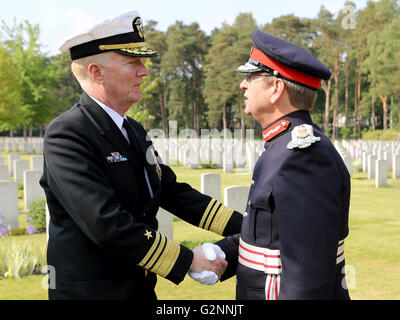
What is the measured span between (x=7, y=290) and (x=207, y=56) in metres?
54.4

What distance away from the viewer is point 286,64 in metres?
2.34

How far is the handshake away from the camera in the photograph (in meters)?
2.60

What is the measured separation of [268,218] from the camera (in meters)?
2.25

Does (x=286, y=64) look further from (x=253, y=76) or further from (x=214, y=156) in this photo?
(x=214, y=156)

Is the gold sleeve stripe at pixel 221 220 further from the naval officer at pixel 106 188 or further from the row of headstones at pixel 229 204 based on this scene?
the row of headstones at pixel 229 204

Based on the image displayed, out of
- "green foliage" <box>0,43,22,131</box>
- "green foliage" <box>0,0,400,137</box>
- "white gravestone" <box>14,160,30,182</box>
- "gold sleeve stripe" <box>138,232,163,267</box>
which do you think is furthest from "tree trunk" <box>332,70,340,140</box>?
"gold sleeve stripe" <box>138,232,163,267</box>

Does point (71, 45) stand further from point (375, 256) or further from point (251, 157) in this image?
point (251, 157)

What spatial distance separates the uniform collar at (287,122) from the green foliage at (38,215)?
715 cm

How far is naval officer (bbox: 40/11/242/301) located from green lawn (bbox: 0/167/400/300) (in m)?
2.71

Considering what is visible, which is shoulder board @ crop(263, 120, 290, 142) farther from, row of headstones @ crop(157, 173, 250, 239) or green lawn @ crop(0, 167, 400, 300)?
row of headstones @ crop(157, 173, 250, 239)

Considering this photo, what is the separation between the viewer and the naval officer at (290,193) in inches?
80.6

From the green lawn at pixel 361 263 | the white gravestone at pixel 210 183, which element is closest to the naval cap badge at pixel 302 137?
the green lawn at pixel 361 263

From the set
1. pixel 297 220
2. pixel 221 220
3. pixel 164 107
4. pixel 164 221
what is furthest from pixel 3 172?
pixel 164 107
